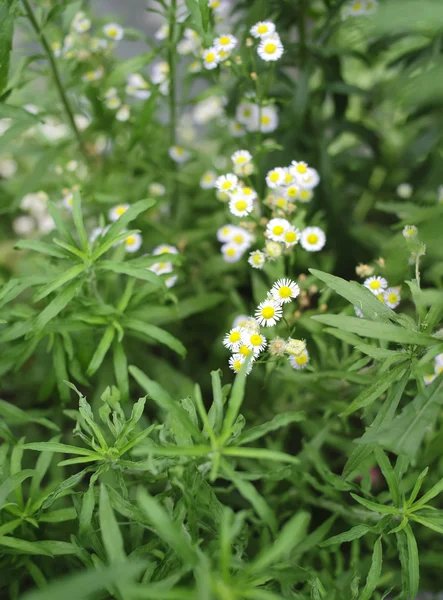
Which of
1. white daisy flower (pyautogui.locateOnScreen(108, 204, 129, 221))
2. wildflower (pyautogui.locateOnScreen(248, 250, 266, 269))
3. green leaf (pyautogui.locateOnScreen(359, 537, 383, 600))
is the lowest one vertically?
green leaf (pyautogui.locateOnScreen(359, 537, 383, 600))

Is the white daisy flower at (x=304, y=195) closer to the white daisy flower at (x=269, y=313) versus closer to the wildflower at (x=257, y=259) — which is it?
A: the wildflower at (x=257, y=259)

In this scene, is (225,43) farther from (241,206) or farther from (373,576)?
(373,576)

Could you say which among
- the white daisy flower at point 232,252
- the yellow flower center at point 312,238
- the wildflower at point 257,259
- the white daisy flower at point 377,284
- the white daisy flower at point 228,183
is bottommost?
the white daisy flower at point 232,252

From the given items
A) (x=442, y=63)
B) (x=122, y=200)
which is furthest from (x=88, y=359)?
(x=442, y=63)

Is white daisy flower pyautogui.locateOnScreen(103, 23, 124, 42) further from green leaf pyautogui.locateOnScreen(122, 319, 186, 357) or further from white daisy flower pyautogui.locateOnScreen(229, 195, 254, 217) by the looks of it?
green leaf pyautogui.locateOnScreen(122, 319, 186, 357)

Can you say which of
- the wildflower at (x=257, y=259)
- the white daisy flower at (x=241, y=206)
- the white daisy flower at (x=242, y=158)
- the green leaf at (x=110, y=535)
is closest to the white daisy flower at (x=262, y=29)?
the white daisy flower at (x=242, y=158)

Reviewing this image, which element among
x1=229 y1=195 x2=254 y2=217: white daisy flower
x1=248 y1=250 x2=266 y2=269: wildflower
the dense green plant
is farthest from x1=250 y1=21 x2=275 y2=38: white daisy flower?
x1=248 y1=250 x2=266 y2=269: wildflower

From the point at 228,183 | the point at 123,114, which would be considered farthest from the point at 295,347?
the point at 123,114
